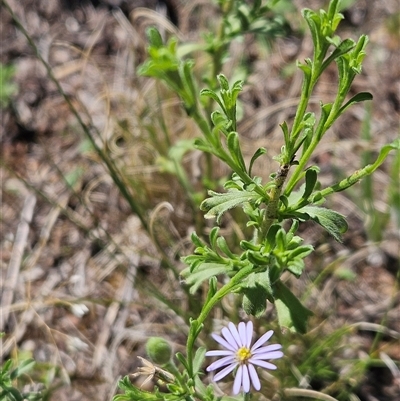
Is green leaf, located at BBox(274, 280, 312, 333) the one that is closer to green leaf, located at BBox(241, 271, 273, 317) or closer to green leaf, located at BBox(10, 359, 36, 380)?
green leaf, located at BBox(241, 271, 273, 317)

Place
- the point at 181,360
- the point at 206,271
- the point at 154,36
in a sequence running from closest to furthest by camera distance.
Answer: the point at 181,360
the point at 206,271
the point at 154,36

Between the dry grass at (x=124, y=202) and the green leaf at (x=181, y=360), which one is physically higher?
the dry grass at (x=124, y=202)

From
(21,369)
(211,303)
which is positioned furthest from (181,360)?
(21,369)

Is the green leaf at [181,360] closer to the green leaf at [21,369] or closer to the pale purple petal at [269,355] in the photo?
the pale purple petal at [269,355]

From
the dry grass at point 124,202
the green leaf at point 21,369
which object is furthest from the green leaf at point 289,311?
the green leaf at point 21,369

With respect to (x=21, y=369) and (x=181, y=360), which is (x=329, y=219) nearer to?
(x=181, y=360)

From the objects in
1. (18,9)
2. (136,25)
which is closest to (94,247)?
(136,25)
